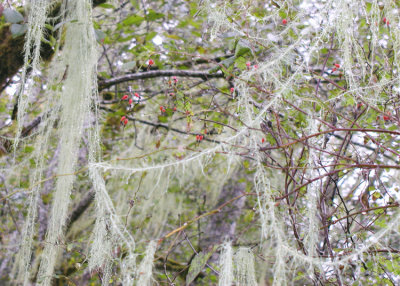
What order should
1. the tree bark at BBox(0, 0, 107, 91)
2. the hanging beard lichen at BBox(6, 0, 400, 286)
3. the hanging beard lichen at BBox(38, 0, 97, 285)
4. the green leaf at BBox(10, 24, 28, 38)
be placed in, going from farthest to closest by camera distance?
the tree bark at BBox(0, 0, 107, 91) → the green leaf at BBox(10, 24, 28, 38) → the hanging beard lichen at BBox(38, 0, 97, 285) → the hanging beard lichen at BBox(6, 0, 400, 286)

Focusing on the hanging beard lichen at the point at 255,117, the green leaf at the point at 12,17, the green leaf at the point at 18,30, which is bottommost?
the hanging beard lichen at the point at 255,117

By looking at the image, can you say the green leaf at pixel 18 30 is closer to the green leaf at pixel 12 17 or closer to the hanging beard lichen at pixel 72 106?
the green leaf at pixel 12 17

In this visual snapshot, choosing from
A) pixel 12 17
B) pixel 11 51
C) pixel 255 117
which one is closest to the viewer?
pixel 255 117

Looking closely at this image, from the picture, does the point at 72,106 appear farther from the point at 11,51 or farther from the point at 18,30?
the point at 11,51

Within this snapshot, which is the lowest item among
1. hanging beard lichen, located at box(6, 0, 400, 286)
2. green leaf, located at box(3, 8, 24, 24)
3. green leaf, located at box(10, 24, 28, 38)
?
Result: hanging beard lichen, located at box(6, 0, 400, 286)

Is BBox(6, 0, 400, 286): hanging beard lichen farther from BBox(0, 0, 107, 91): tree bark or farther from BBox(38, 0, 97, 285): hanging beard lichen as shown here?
BBox(0, 0, 107, 91): tree bark

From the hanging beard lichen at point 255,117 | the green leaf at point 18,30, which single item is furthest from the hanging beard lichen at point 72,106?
the green leaf at point 18,30

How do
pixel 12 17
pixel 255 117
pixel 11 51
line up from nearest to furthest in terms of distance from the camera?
pixel 255 117
pixel 12 17
pixel 11 51

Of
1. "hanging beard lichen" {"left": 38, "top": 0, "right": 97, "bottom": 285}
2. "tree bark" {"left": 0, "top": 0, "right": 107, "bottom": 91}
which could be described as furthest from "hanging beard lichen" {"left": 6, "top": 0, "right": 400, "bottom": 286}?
"tree bark" {"left": 0, "top": 0, "right": 107, "bottom": 91}

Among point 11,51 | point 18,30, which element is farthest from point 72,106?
point 11,51

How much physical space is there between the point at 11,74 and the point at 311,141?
1522 millimetres

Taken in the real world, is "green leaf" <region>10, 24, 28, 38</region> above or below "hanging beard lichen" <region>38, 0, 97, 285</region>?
above

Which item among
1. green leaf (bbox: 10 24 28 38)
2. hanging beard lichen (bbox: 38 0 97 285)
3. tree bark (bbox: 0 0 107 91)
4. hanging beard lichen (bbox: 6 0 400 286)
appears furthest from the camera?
tree bark (bbox: 0 0 107 91)

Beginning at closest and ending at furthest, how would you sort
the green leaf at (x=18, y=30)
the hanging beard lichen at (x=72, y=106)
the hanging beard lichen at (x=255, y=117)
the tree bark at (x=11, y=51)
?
1. the hanging beard lichen at (x=255, y=117)
2. the hanging beard lichen at (x=72, y=106)
3. the green leaf at (x=18, y=30)
4. the tree bark at (x=11, y=51)
